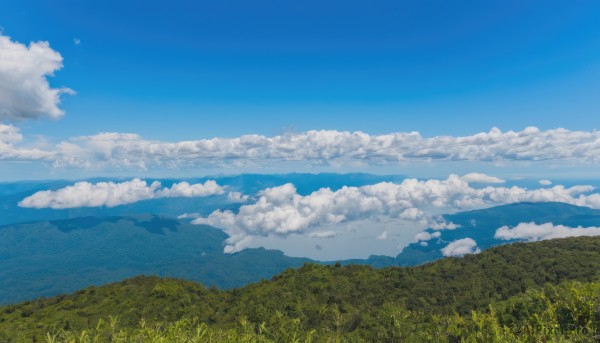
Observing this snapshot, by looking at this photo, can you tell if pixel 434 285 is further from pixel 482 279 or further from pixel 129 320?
pixel 129 320

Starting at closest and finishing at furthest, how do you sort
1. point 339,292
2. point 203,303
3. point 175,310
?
point 175,310, point 203,303, point 339,292

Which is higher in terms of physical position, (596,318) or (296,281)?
(596,318)

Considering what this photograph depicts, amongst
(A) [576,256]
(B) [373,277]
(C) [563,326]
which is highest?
(C) [563,326]

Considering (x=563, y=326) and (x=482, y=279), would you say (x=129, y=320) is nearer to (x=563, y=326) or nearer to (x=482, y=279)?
(x=563, y=326)

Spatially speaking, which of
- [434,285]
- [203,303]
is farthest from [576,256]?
[203,303]

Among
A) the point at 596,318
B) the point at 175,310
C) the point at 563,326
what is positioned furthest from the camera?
the point at 175,310

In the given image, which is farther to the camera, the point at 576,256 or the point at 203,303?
the point at 576,256
